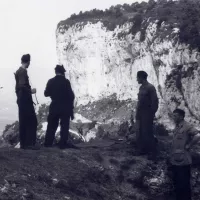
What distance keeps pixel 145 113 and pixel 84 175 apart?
2236mm

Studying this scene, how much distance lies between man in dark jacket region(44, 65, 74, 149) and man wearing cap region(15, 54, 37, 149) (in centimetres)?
46

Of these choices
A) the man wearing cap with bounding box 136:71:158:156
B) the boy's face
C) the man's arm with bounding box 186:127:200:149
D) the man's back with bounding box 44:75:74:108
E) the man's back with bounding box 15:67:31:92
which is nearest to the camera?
the man's arm with bounding box 186:127:200:149

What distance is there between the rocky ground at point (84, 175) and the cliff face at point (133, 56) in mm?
14599

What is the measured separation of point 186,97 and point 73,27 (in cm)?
1699

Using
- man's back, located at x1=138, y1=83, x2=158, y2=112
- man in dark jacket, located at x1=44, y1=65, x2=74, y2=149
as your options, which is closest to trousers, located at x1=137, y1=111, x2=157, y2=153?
man's back, located at x1=138, y1=83, x2=158, y2=112

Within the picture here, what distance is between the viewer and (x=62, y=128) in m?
8.43

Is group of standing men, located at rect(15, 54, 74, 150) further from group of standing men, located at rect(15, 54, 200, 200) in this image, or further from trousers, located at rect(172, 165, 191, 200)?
trousers, located at rect(172, 165, 191, 200)

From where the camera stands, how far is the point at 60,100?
27.2 feet

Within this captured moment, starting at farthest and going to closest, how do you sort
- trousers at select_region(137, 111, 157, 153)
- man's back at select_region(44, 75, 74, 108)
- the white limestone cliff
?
the white limestone cliff
trousers at select_region(137, 111, 157, 153)
man's back at select_region(44, 75, 74, 108)

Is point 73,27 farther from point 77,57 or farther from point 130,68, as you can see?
point 130,68

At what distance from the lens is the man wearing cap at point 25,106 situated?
309 inches

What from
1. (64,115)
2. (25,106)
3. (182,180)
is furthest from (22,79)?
(182,180)

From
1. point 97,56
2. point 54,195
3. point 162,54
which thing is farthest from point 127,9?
point 54,195

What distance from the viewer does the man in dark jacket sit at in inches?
324
